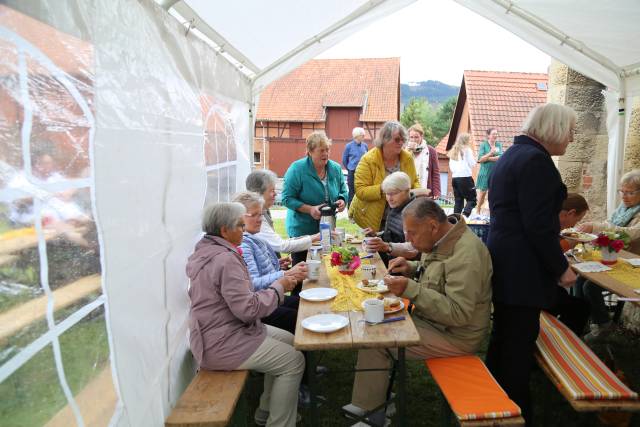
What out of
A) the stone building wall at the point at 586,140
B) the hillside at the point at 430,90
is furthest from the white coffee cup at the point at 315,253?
the hillside at the point at 430,90

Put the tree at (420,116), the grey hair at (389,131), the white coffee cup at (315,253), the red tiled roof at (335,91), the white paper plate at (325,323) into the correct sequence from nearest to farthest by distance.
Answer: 1. the white paper plate at (325,323)
2. the white coffee cup at (315,253)
3. the grey hair at (389,131)
4. the red tiled roof at (335,91)
5. the tree at (420,116)

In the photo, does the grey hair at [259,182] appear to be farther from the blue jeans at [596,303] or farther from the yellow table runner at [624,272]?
the blue jeans at [596,303]

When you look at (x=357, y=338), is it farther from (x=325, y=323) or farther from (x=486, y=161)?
(x=486, y=161)

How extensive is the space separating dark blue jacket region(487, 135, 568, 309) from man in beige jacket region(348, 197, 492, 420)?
10cm

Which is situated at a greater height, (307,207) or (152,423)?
(307,207)

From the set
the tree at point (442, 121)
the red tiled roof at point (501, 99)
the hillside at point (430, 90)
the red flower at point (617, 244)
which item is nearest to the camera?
the red flower at point (617, 244)

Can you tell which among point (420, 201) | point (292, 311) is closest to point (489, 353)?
point (420, 201)

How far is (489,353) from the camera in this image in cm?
281

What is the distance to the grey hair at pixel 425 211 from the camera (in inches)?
98.7

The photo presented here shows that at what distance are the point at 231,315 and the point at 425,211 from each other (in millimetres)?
1229

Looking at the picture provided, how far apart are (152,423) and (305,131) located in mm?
26299

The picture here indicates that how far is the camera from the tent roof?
3348mm

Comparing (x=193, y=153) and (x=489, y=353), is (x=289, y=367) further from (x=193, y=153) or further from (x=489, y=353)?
(x=193, y=153)

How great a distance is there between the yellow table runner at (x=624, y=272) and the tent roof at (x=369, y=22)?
184 cm
